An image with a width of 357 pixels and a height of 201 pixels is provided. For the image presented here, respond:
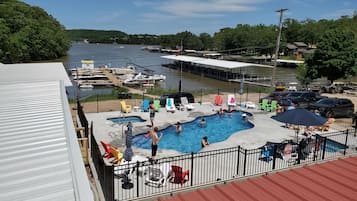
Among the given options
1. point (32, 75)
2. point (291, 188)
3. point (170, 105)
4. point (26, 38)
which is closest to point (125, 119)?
point (170, 105)

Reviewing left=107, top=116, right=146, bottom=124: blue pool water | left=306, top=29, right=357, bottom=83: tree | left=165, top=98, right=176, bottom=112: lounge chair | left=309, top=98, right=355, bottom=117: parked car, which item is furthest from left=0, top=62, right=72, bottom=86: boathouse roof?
left=306, top=29, right=357, bottom=83: tree

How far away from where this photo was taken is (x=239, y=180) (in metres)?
10.0

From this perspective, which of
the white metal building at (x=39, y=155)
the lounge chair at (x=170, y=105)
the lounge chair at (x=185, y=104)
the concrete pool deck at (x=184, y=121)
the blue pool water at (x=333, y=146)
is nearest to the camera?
the white metal building at (x=39, y=155)

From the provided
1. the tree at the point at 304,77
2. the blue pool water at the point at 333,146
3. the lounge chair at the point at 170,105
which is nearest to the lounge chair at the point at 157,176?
the blue pool water at the point at 333,146

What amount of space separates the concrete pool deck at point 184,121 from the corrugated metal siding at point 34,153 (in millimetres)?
6400

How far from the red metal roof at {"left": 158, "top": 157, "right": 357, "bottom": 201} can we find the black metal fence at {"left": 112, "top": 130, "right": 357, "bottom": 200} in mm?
445

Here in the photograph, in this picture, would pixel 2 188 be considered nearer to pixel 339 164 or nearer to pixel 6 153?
pixel 6 153

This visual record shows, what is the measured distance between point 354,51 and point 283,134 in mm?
25228

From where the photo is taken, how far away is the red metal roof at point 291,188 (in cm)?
889

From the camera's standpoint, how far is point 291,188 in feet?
30.9

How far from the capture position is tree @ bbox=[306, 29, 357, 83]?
113ft

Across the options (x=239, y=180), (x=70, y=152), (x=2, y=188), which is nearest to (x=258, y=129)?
(x=239, y=180)

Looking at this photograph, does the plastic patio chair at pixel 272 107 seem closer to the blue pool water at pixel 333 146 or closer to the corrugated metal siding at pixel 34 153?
the blue pool water at pixel 333 146

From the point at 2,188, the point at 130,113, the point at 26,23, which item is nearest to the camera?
the point at 2,188
